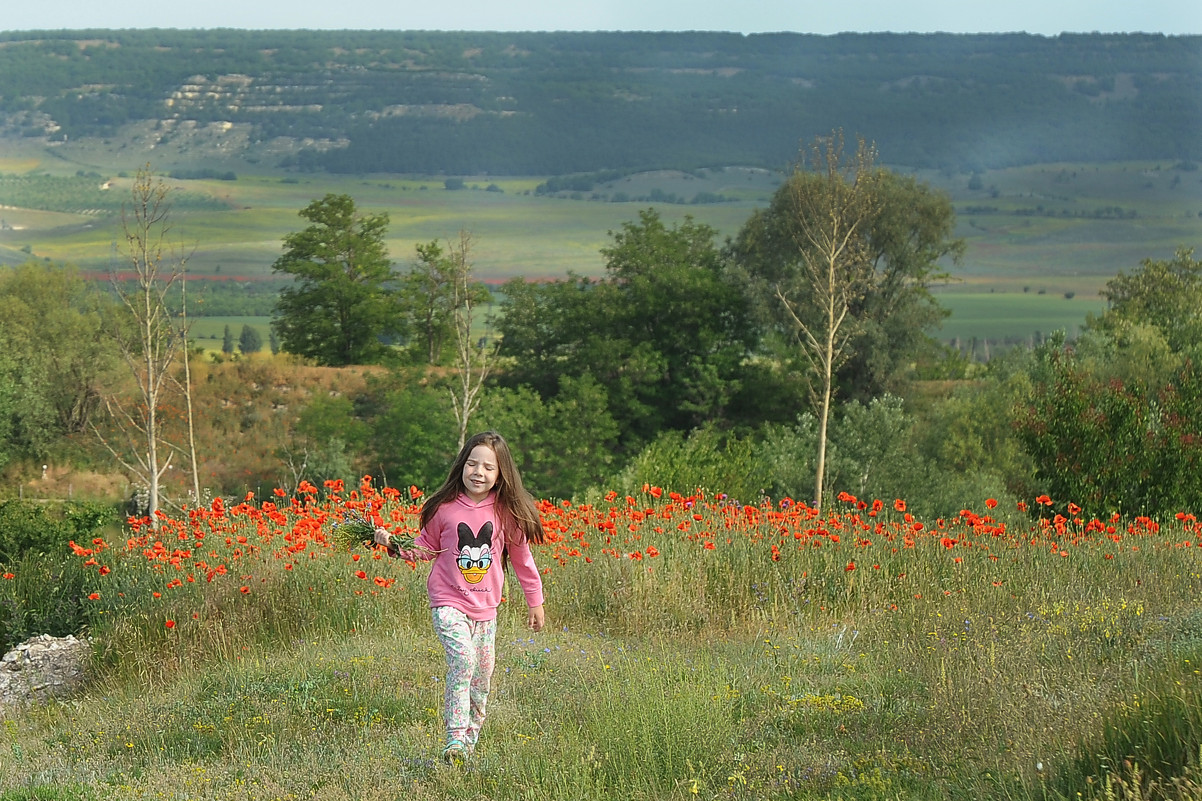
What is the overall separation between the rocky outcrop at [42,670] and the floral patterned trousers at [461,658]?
151 inches

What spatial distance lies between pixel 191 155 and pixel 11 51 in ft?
114

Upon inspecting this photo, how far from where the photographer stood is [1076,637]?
6.13 metres


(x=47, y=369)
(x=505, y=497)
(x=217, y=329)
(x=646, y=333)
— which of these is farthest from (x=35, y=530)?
(x=217, y=329)

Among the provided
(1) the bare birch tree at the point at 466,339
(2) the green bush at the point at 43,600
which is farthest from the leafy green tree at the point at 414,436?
(2) the green bush at the point at 43,600

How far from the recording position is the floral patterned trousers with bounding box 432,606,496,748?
483 cm

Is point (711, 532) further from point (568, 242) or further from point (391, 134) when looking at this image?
point (391, 134)

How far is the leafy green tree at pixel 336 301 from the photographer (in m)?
68.5

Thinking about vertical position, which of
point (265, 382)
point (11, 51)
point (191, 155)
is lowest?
point (265, 382)

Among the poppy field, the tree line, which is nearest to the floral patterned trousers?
the poppy field

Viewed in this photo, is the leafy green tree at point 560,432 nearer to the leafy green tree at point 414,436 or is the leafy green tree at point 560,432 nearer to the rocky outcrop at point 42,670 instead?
the leafy green tree at point 414,436

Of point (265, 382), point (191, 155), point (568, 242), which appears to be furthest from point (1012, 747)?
point (191, 155)

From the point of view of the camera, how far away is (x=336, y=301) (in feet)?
227

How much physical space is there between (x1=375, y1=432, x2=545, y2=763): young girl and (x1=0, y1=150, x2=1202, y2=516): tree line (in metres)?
29.1

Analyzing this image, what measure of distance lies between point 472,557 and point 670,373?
50.5 m
